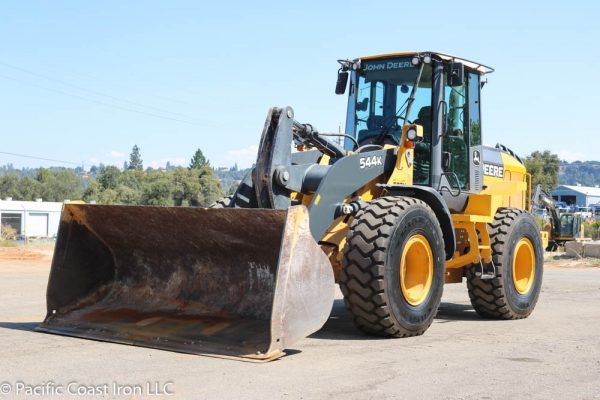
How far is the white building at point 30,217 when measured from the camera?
201ft

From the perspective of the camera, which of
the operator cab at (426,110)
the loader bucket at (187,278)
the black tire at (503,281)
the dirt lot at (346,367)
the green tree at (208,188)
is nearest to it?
the dirt lot at (346,367)

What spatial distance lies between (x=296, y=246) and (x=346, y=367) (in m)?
1.03

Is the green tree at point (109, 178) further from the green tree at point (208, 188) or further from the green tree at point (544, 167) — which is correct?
the green tree at point (544, 167)

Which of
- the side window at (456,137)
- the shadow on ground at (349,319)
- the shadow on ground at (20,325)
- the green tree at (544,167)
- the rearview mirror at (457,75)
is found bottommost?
the shadow on ground at (20,325)

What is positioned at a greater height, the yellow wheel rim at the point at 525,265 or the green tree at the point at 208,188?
the green tree at the point at 208,188

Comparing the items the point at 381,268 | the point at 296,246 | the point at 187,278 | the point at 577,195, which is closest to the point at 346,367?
the point at 296,246

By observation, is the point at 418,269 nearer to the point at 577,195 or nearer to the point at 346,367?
the point at 346,367

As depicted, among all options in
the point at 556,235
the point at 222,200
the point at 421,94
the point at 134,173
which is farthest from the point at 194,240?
the point at 134,173

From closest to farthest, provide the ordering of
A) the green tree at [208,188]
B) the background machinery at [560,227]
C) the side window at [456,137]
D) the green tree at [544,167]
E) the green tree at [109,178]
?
1. the side window at [456,137]
2. the background machinery at [560,227]
3. the green tree at [208,188]
4. the green tree at [544,167]
5. the green tree at [109,178]

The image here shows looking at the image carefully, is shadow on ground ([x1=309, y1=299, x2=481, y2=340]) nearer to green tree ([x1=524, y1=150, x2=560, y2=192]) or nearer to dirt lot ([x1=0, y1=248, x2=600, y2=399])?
dirt lot ([x1=0, y1=248, x2=600, y2=399])

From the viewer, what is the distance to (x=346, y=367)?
5.91 m

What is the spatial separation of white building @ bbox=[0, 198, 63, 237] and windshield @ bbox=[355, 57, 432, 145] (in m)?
54.4

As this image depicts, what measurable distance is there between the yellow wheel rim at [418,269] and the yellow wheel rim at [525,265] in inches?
106

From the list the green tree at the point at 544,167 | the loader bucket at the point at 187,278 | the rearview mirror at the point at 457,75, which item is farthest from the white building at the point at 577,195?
the loader bucket at the point at 187,278
